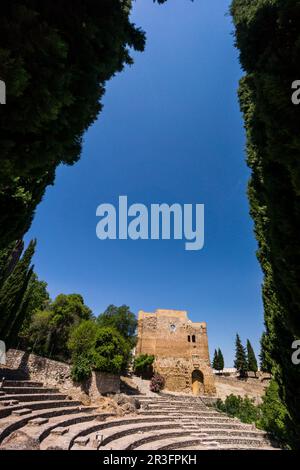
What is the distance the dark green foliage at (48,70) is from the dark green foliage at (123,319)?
24.5m

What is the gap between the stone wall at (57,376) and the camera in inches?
536

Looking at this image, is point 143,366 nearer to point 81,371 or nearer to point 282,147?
point 81,371

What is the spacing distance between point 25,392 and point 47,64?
1381cm

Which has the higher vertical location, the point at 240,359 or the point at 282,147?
the point at 282,147

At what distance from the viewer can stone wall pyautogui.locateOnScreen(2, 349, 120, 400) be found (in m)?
13.6

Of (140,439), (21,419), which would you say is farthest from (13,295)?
(140,439)

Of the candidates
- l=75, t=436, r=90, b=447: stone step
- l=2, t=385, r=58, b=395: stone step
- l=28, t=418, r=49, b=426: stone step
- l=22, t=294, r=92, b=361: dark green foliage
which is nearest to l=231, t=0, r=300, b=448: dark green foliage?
l=75, t=436, r=90, b=447: stone step

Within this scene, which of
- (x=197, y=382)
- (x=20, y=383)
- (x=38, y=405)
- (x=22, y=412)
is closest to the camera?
(x=22, y=412)

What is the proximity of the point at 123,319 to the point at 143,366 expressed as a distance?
18.1 feet

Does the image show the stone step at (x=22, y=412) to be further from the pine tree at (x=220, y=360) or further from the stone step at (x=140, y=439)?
the pine tree at (x=220, y=360)

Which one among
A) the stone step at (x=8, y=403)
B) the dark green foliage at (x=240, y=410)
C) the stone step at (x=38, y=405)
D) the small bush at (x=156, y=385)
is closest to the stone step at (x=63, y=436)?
the stone step at (x=38, y=405)

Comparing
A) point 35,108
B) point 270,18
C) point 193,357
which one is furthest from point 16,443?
point 193,357

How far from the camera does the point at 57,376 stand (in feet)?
46.5
